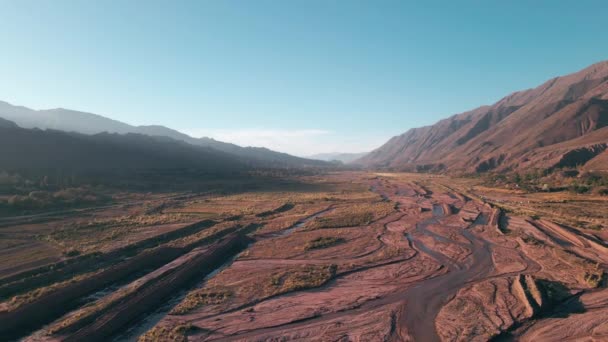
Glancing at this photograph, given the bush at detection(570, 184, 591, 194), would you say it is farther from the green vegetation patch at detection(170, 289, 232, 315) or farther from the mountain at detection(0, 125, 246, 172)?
the mountain at detection(0, 125, 246, 172)

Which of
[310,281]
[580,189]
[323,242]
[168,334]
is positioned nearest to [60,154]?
[323,242]

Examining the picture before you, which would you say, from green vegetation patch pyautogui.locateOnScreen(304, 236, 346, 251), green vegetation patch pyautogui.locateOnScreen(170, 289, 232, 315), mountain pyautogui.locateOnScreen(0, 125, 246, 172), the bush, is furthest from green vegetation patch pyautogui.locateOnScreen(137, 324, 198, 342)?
mountain pyautogui.locateOnScreen(0, 125, 246, 172)

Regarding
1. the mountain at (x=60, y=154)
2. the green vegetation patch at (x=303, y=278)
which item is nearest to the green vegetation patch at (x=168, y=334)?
the green vegetation patch at (x=303, y=278)

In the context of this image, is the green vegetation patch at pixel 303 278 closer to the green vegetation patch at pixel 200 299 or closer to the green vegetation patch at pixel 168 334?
the green vegetation patch at pixel 200 299

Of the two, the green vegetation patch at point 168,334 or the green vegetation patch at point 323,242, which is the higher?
the green vegetation patch at point 323,242

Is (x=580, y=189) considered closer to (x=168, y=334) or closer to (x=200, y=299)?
(x=200, y=299)
